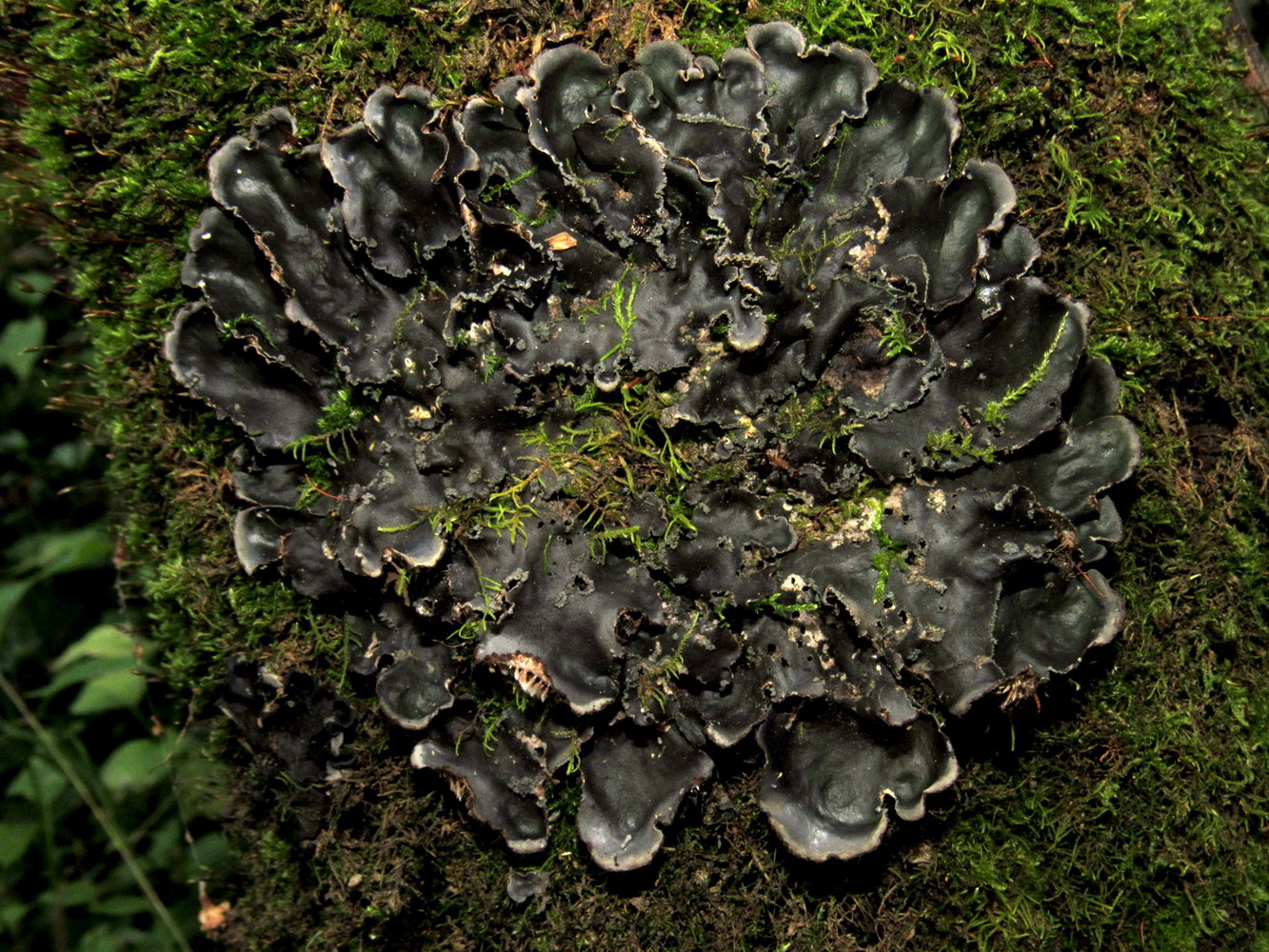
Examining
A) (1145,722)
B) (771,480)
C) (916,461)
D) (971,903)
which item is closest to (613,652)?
(771,480)

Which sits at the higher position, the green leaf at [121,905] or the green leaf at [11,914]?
the green leaf at [121,905]

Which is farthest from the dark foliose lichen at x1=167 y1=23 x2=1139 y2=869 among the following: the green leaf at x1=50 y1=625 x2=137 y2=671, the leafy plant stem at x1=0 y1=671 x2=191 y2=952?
the leafy plant stem at x1=0 y1=671 x2=191 y2=952

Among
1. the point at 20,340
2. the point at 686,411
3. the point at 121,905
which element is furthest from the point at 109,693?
the point at 686,411

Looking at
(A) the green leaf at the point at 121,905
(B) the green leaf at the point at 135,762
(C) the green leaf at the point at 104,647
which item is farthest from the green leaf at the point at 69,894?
(C) the green leaf at the point at 104,647

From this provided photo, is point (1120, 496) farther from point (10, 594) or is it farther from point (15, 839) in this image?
point (15, 839)

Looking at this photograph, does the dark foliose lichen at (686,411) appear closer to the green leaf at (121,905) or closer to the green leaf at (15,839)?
the green leaf at (121,905)
